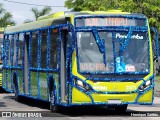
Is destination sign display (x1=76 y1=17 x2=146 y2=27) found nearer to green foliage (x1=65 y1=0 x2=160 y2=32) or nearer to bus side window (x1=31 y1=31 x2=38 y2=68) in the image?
bus side window (x1=31 y1=31 x2=38 y2=68)

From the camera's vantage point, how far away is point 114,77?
17.6 metres

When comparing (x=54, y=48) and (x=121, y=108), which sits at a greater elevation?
(x=54, y=48)

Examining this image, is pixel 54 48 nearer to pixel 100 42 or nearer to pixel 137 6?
pixel 100 42

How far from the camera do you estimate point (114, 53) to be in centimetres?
1766

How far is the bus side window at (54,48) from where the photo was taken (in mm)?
18688

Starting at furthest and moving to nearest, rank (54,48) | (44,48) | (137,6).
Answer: (137,6) → (44,48) → (54,48)

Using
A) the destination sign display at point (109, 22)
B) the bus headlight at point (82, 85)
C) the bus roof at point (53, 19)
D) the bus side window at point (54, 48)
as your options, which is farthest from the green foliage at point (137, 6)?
the bus headlight at point (82, 85)

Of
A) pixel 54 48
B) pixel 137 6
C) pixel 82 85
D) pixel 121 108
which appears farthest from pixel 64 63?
pixel 137 6

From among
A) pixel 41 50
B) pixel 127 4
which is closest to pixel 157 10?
pixel 127 4

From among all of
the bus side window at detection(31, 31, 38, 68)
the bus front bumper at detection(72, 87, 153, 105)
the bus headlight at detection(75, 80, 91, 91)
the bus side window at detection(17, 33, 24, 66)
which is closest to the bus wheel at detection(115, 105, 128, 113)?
the bus front bumper at detection(72, 87, 153, 105)

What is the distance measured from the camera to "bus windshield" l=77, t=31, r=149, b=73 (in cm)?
1750

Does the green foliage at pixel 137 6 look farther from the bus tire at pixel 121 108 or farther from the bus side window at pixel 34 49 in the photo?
the bus tire at pixel 121 108

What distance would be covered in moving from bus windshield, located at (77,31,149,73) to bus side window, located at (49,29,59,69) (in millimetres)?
1345

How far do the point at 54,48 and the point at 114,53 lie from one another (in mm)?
2090
